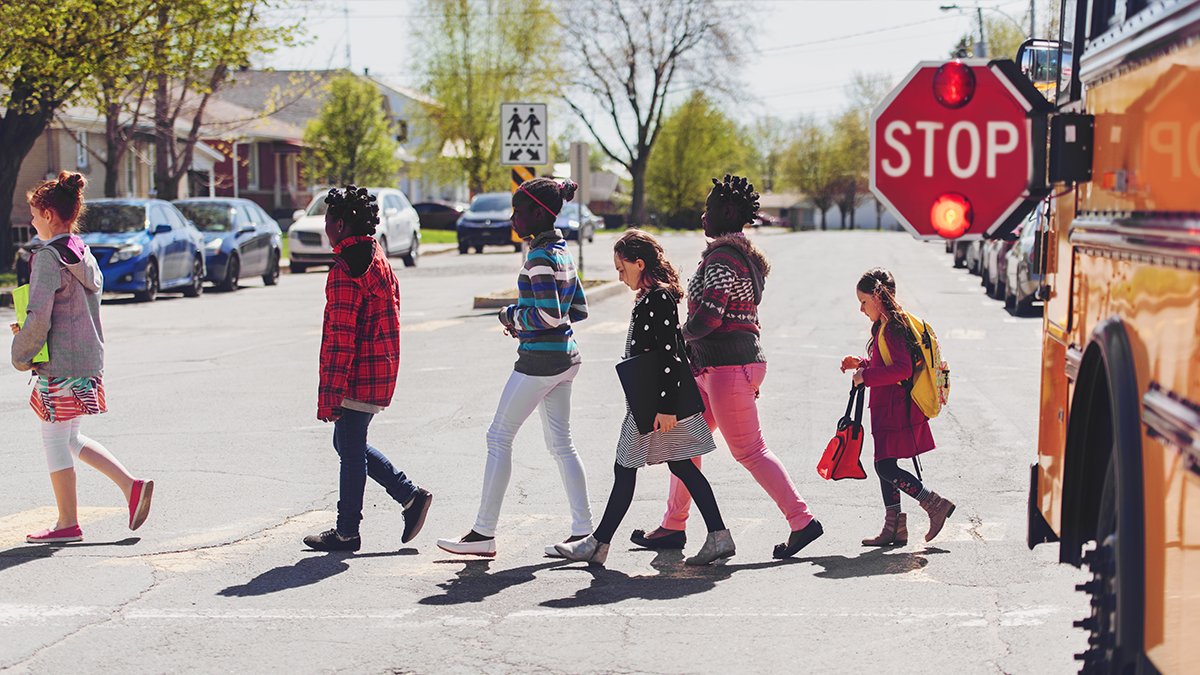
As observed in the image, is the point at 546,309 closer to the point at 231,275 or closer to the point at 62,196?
the point at 62,196

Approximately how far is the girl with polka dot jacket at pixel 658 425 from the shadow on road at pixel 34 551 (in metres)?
2.06

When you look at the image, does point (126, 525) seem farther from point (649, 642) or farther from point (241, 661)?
point (649, 642)

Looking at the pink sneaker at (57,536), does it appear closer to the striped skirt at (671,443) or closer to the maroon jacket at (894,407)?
the striped skirt at (671,443)

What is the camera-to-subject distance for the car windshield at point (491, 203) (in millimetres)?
43750

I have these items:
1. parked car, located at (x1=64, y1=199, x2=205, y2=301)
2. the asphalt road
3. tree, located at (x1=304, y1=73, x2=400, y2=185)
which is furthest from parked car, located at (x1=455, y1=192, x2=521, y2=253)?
the asphalt road

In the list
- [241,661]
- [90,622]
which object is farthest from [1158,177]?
[90,622]

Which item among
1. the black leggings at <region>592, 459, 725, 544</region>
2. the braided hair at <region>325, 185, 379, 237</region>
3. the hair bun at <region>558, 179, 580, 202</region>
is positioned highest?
the hair bun at <region>558, 179, 580, 202</region>

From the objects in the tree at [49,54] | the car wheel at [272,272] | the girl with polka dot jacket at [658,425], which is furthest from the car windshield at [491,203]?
the girl with polka dot jacket at [658,425]

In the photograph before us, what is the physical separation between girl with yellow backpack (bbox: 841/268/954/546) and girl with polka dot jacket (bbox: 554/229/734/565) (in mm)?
820

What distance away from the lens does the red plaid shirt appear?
7.03 meters

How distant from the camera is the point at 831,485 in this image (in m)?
8.97

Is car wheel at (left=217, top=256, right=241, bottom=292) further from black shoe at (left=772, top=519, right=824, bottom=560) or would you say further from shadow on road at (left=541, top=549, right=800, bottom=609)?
black shoe at (left=772, top=519, right=824, bottom=560)

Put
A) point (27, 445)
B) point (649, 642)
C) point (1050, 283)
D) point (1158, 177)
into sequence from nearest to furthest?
point (1158, 177) < point (1050, 283) < point (649, 642) < point (27, 445)

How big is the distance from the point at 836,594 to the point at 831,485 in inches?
100
